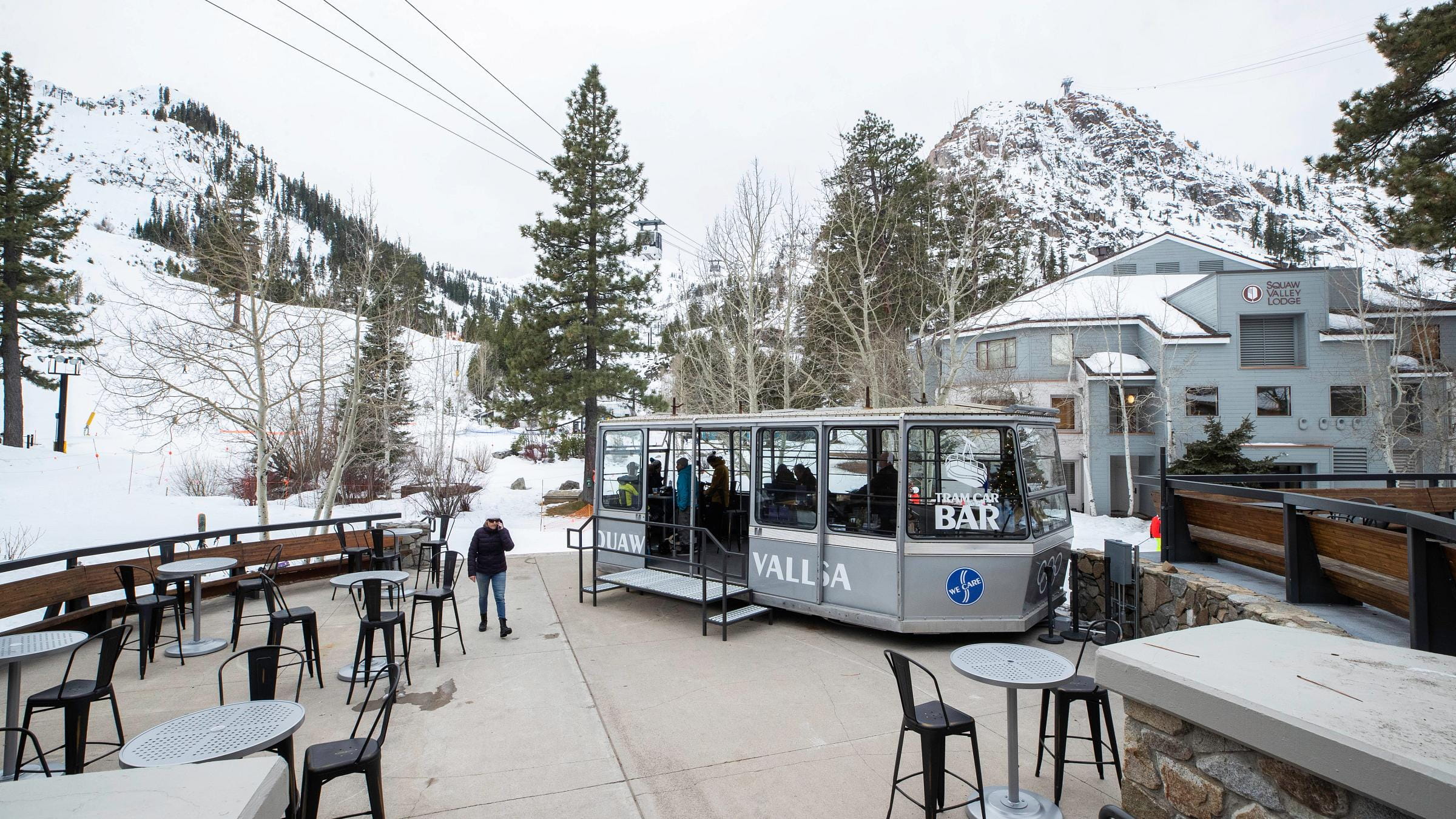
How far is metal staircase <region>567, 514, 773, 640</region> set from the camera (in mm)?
8297

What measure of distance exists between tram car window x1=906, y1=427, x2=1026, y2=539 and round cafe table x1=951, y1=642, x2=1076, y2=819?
3.08 m

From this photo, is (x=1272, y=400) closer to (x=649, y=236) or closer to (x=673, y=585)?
(x=649, y=236)

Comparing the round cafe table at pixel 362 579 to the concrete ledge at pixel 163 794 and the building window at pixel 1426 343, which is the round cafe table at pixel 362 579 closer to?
the concrete ledge at pixel 163 794

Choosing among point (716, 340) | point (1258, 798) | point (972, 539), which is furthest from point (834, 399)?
point (1258, 798)

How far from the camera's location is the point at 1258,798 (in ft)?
8.68

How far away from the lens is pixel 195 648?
297 inches

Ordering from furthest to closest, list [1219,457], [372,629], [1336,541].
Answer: [1219,457]
[372,629]
[1336,541]

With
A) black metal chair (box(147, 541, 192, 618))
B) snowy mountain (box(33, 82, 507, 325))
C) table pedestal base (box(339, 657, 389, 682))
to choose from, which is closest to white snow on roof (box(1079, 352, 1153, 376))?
table pedestal base (box(339, 657, 389, 682))

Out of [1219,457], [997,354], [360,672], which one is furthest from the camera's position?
[997,354]

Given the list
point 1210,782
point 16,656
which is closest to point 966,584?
point 1210,782

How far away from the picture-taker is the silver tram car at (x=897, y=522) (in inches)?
292

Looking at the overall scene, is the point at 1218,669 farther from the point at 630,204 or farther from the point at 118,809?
the point at 630,204

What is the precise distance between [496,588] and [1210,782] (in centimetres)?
741

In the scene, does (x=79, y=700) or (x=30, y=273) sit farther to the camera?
(x=30, y=273)
